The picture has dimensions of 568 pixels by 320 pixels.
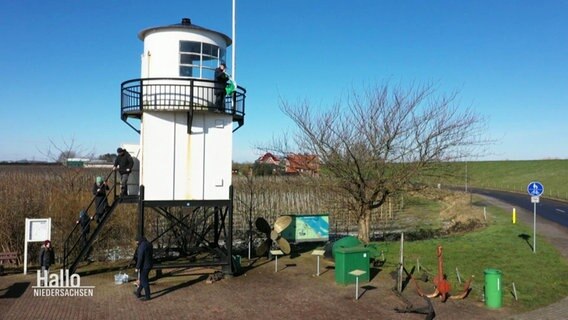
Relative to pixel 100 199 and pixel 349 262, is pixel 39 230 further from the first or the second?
pixel 349 262

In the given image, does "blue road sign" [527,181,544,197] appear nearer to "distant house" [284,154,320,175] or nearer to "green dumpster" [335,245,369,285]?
"distant house" [284,154,320,175]

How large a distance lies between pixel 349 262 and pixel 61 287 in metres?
8.47

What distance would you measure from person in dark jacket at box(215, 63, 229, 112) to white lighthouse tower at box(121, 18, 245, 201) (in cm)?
4

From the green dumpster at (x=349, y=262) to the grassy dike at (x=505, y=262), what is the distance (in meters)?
1.52

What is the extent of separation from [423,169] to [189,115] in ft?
33.8

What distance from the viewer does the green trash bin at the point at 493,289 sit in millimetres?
12430

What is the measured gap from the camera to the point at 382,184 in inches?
812

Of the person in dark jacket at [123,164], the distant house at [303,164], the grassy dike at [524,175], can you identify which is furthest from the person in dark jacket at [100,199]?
the grassy dike at [524,175]

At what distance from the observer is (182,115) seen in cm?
1561

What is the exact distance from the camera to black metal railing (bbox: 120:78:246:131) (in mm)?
15164

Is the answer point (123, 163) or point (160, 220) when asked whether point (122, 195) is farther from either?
point (160, 220)

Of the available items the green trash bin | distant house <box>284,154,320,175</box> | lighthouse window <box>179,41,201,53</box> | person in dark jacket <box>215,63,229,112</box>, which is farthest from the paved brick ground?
lighthouse window <box>179,41,201,53</box>

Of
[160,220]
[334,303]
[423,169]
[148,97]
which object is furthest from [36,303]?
[423,169]

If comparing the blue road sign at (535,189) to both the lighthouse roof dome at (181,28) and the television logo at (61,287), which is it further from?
the television logo at (61,287)
